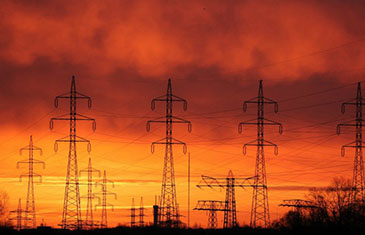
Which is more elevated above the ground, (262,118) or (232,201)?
(262,118)

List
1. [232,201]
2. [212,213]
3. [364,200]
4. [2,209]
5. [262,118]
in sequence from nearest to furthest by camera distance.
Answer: [262,118] → [364,200] → [232,201] → [212,213] → [2,209]

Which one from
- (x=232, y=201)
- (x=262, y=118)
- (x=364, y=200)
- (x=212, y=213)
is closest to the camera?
(x=262, y=118)

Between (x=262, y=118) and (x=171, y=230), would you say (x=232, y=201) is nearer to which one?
(x=171, y=230)

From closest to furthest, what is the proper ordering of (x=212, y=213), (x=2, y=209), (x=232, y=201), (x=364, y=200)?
(x=364, y=200) < (x=232, y=201) < (x=212, y=213) < (x=2, y=209)

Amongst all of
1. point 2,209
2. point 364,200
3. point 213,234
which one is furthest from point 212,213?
point 2,209

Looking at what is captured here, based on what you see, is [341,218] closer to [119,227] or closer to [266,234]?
[266,234]

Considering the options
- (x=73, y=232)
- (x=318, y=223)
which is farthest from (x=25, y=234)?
(x=318, y=223)

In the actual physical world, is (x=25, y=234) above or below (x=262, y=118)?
below

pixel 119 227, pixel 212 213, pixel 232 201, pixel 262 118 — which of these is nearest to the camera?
pixel 262 118

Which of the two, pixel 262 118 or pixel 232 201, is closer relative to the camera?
pixel 262 118
